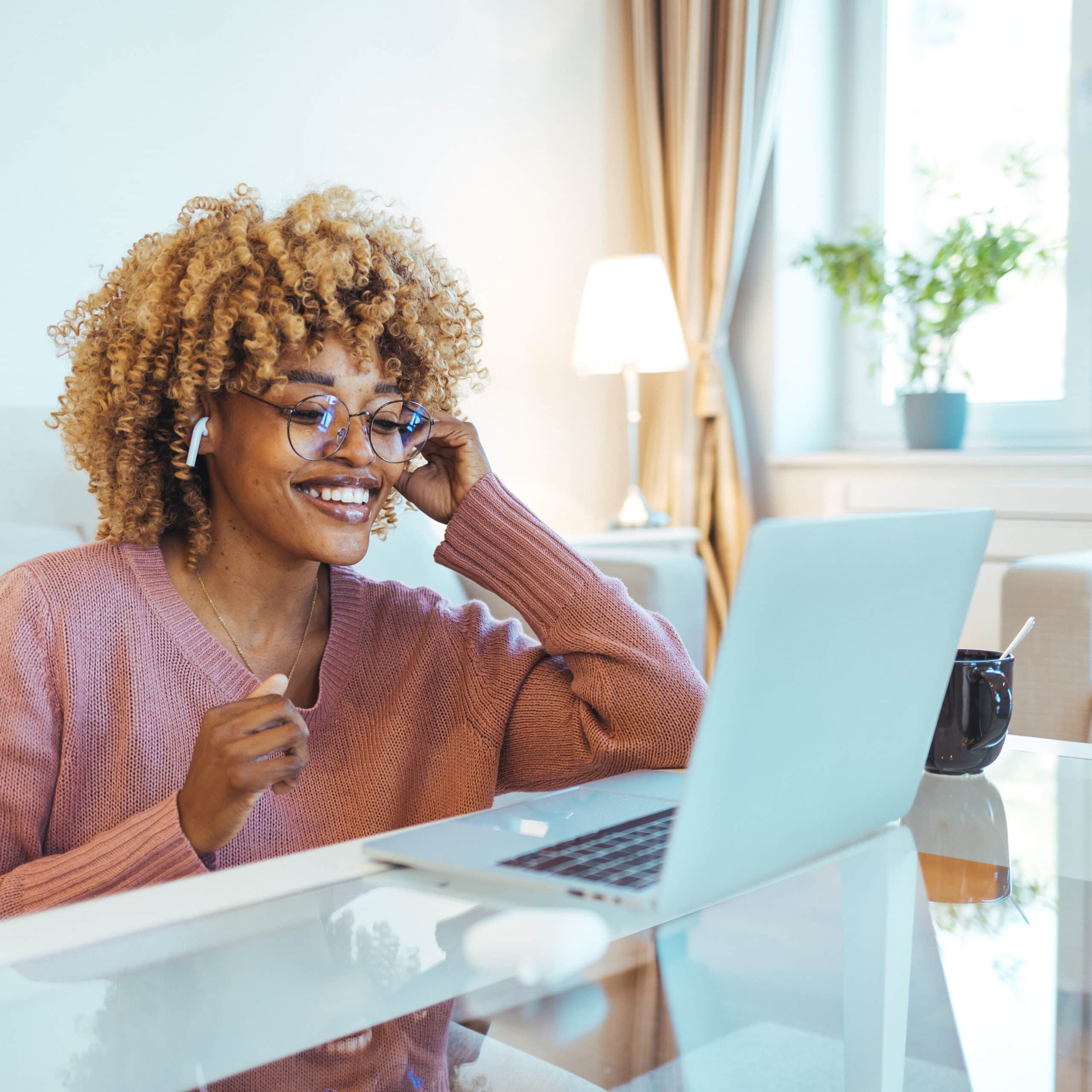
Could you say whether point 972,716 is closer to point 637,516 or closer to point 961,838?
point 961,838

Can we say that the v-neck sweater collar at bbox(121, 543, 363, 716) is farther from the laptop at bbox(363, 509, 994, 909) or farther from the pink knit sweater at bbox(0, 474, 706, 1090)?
the laptop at bbox(363, 509, 994, 909)

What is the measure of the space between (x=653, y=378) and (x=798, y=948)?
8.96 feet

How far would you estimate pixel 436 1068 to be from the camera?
539mm

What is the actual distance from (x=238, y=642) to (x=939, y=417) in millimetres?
2262

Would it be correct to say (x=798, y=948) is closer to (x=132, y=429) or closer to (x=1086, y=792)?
(x=1086, y=792)

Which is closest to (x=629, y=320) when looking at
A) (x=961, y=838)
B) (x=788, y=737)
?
(x=961, y=838)

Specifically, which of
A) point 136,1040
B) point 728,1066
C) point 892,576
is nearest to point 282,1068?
point 136,1040

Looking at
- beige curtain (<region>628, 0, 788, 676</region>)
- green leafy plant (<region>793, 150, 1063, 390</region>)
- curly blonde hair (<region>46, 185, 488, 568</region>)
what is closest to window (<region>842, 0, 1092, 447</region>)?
green leafy plant (<region>793, 150, 1063, 390</region>)

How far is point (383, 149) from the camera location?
2699mm

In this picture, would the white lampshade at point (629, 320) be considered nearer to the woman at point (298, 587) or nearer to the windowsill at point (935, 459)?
the windowsill at point (935, 459)

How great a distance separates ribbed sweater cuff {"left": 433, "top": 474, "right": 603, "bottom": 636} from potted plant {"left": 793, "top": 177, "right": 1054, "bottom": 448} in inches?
77.0

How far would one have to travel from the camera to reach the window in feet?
9.44

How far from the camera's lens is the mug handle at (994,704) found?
1.04 meters

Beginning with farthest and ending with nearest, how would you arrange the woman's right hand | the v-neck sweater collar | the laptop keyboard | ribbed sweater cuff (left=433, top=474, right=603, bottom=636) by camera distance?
ribbed sweater cuff (left=433, top=474, right=603, bottom=636), the v-neck sweater collar, the woman's right hand, the laptop keyboard
